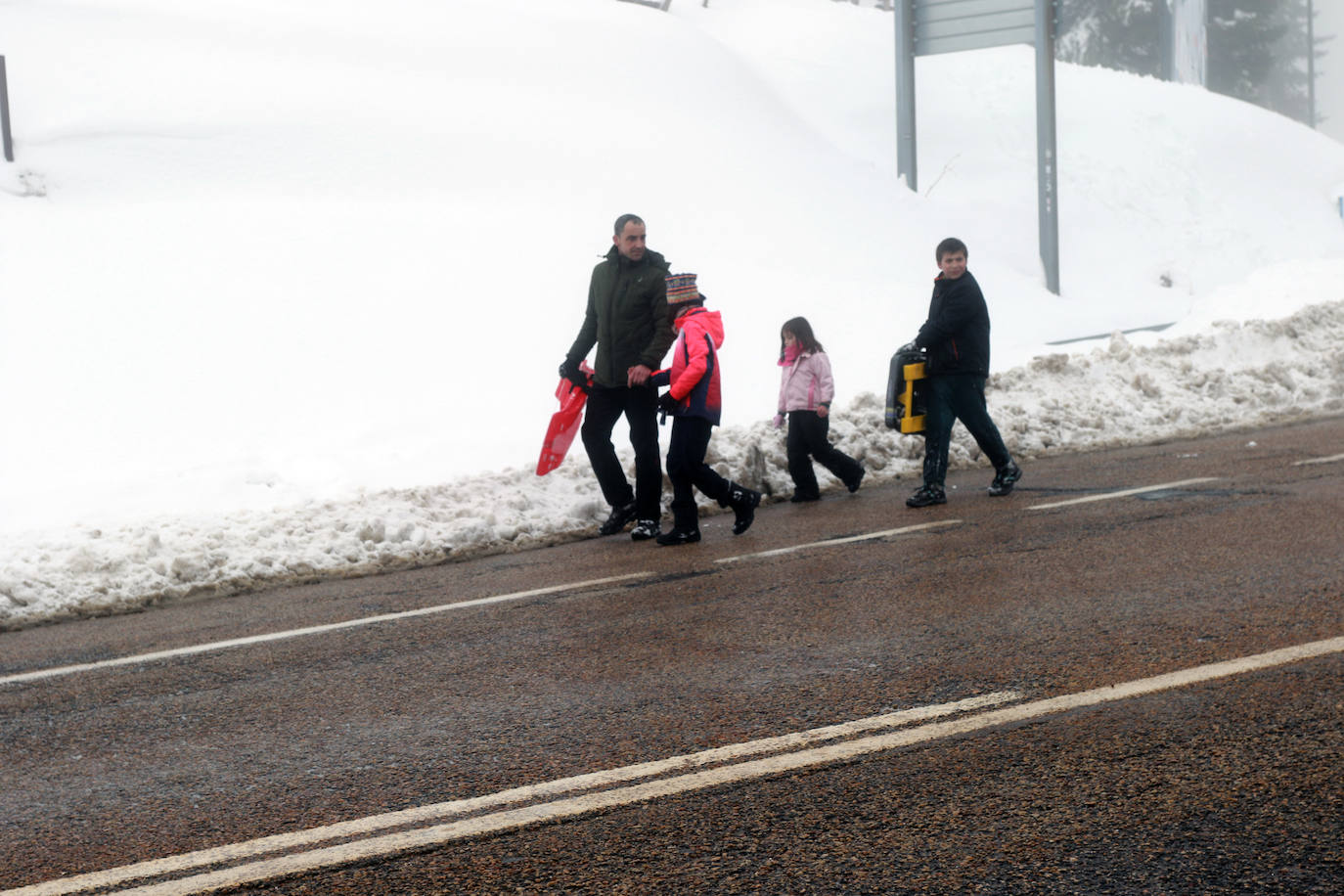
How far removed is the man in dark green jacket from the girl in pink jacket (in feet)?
4.86

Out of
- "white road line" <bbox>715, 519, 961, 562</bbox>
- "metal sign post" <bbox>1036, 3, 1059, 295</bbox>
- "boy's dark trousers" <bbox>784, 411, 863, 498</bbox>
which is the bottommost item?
"white road line" <bbox>715, 519, 961, 562</bbox>

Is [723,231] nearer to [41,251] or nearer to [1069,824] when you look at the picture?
[41,251]

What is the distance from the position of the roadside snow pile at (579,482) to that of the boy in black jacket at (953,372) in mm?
1329

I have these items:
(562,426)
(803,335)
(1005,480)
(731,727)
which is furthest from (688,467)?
(731,727)

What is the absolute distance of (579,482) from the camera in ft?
32.3

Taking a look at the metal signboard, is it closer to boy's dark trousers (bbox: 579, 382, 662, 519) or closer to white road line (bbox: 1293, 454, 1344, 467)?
white road line (bbox: 1293, 454, 1344, 467)

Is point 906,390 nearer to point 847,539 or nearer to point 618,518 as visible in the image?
point 847,539

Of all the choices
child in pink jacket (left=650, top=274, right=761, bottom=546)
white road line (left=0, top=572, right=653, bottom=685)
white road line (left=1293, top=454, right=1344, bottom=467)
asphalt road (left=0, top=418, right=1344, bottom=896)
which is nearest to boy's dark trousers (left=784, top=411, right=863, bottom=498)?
child in pink jacket (left=650, top=274, right=761, bottom=546)

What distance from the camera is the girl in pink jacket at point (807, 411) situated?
10000 millimetres

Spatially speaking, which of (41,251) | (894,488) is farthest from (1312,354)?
(41,251)

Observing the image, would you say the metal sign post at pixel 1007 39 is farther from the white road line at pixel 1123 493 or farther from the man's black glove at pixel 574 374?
the man's black glove at pixel 574 374

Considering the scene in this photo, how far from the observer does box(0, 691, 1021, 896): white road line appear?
3557 mm

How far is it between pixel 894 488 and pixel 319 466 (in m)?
4.60

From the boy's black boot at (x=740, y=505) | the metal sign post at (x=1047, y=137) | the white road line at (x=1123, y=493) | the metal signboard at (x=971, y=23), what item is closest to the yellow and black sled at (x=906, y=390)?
the white road line at (x=1123, y=493)
